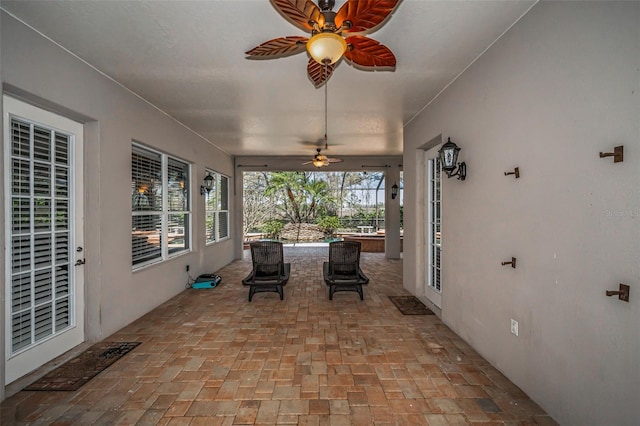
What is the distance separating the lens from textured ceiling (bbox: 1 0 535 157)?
2.05 meters

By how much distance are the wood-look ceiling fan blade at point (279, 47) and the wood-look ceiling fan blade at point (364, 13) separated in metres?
0.30

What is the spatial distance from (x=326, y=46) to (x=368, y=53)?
1.55ft

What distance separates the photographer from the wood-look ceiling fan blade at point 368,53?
1.88 meters

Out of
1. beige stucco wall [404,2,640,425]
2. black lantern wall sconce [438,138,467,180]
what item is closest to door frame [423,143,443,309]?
black lantern wall sconce [438,138,467,180]

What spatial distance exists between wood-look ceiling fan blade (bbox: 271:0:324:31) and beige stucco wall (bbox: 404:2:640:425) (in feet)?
5.06

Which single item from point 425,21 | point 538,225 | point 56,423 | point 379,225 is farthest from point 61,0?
point 379,225

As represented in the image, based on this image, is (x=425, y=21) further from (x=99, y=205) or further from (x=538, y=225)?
(x=99, y=205)

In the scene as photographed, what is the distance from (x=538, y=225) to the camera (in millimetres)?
1979

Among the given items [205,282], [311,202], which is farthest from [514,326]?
[311,202]

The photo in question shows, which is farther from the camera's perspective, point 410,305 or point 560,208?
point 410,305

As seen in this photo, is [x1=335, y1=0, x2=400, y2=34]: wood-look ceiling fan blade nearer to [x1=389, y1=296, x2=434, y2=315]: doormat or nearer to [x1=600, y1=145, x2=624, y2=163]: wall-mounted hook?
[x1=600, y1=145, x2=624, y2=163]: wall-mounted hook

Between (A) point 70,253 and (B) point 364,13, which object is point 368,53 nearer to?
(B) point 364,13

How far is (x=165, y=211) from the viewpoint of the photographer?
4.46 m

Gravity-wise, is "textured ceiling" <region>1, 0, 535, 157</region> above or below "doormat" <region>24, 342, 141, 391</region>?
above
